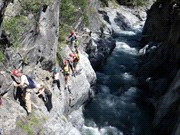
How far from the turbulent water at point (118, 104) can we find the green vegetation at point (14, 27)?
10.6 m

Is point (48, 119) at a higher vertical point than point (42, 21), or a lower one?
lower

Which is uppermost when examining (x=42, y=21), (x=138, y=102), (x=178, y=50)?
(x=42, y=21)

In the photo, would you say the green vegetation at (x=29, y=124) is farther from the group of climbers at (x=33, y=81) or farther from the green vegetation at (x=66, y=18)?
the green vegetation at (x=66, y=18)

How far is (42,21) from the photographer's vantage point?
24.0m

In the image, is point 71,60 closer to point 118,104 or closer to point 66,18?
point 66,18

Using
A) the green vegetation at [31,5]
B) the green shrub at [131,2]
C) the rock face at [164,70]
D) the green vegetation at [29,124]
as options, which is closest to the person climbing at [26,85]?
the green vegetation at [29,124]

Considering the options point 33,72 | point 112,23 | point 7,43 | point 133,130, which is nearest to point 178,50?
point 133,130

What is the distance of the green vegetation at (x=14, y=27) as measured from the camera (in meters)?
19.7

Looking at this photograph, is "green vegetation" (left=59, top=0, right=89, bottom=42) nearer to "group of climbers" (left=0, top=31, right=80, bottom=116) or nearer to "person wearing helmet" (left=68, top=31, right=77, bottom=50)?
"person wearing helmet" (left=68, top=31, right=77, bottom=50)

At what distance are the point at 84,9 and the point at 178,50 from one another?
13108mm

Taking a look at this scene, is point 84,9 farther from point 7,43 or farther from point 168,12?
point 7,43

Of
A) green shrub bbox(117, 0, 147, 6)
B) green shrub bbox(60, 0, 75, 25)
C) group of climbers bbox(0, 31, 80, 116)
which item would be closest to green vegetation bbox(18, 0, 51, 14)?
group of climbers bbox(0, 31, 80, 116)

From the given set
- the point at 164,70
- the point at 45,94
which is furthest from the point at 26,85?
the point at 164,70

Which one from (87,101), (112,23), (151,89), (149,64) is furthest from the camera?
(112,23)
